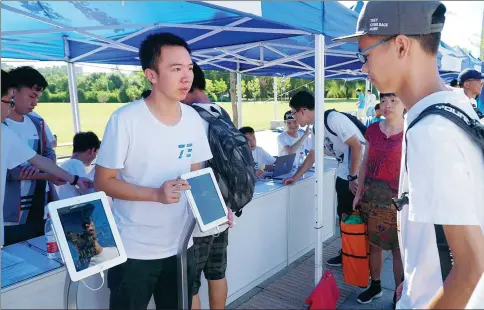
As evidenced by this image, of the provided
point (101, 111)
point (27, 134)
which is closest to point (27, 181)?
point (27, 134)

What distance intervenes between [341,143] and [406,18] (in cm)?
229

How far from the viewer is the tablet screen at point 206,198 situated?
1390mm

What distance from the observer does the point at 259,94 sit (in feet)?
68.2

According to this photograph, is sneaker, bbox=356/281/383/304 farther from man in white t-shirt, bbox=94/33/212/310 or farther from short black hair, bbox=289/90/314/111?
man in white t-shirt, bbox=94/33/212/310

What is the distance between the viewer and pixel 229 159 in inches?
77.3

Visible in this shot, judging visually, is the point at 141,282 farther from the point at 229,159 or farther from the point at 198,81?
the point at 198,81

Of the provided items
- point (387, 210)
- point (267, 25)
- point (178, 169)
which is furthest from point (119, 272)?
point (267, 25)

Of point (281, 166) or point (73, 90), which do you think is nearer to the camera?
point (281, 166)

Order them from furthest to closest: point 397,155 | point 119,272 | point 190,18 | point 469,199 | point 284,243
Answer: point 284,243, point 190,18, point 397,155, point 119,272, point 469,199

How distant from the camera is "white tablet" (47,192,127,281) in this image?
1.03m

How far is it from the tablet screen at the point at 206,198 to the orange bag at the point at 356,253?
1685 millimetres

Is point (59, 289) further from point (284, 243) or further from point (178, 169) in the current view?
point (284, 243)

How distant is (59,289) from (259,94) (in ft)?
64.8

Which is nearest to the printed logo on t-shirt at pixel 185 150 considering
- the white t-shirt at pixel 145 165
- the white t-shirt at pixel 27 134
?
the white t-shirt at pixel 145 165
